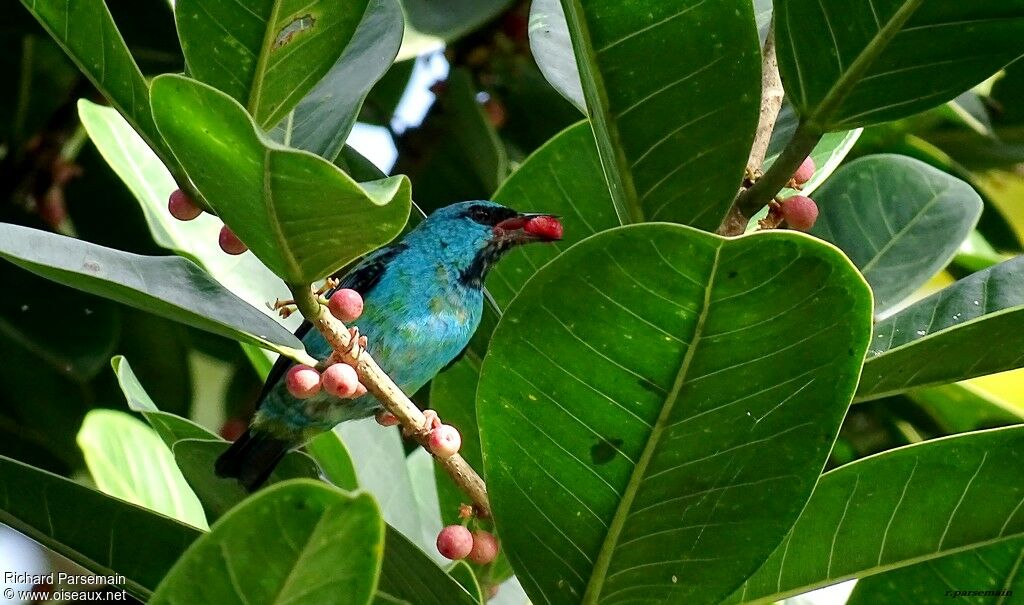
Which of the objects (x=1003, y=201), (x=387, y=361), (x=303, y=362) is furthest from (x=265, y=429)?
(x=1003, y=201)

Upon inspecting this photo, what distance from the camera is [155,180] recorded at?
2.42 metres

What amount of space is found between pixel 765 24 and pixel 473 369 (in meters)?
0.89

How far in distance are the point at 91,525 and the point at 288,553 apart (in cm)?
65

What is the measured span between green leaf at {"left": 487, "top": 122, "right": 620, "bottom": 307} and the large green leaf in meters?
0.55

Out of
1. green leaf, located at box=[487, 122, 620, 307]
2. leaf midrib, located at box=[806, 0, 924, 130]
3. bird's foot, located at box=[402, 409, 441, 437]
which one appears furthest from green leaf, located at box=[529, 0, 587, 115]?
bird's foot, located at box=[402, 409, 441, 437]

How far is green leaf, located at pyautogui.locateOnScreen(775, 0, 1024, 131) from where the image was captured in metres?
1.47

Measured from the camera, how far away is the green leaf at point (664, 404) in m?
1.26

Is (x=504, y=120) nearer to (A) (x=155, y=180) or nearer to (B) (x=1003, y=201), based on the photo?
(A) (x=155, y=180)

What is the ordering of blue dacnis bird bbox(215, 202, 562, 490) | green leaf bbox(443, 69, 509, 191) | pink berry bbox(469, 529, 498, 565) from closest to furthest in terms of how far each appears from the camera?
1. pink berry bbox(469, 529, 498, 565)
2. blue dacnis bird bbox(215, 202, 562, 490)
3. green leaf bbox(443, 69, 509, 191)

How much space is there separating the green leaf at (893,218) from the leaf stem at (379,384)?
3.39 feet

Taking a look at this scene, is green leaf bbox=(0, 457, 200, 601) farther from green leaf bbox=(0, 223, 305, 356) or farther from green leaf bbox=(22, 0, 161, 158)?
green leaf bbox=(22, 0, 161, 158)

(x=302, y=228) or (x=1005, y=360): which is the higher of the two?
(x=302, y=228)

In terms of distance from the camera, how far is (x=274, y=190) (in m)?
1.25

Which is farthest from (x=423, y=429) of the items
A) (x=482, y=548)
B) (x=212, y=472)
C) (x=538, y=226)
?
(x=538, y=226)
